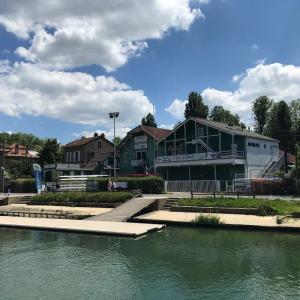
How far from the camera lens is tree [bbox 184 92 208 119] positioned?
3376 inches

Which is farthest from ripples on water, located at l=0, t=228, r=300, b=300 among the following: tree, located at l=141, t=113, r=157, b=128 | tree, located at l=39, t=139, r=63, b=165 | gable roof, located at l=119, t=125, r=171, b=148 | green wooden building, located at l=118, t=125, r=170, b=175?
tree, located at l=141, t=113, r=157, b=128

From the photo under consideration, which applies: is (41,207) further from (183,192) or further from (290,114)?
(290,114)

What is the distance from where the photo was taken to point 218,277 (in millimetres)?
16469

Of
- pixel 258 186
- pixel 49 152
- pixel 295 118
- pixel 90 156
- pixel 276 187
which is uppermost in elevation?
pixel 295 118

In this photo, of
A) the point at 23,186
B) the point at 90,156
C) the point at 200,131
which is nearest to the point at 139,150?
the point at 200,131

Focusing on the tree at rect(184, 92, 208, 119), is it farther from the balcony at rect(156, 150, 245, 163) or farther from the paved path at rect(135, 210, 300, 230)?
the paved path at rect(135, 210, 300, 230)

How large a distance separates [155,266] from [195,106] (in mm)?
69331

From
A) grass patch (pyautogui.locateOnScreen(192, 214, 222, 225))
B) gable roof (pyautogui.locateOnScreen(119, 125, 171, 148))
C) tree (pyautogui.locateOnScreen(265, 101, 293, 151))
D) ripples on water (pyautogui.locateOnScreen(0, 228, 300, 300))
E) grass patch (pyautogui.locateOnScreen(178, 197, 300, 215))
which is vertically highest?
tree (pyautogui.locateOnScreen(265, 101, 293, 151))

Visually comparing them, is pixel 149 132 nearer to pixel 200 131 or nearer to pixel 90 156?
pixel 200 131

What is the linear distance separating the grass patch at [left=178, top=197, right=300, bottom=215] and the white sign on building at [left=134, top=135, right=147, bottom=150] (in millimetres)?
31282

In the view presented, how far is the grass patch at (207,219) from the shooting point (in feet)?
90.0

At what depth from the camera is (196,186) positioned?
1676 inches

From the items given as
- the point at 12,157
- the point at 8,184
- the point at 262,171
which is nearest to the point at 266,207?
the point at 262,171

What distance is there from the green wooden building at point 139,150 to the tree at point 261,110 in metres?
34.8
